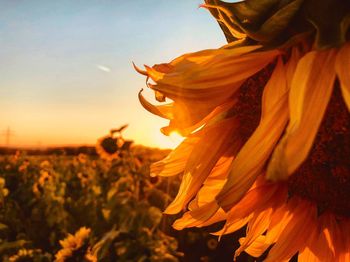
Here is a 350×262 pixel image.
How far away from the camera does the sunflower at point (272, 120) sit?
0.78 meters

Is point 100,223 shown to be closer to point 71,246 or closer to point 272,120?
point 71,246

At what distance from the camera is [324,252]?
3.80ft

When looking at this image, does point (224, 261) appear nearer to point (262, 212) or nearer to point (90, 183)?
point (90, 183)

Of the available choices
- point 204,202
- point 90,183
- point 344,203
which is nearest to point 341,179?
point 344,203

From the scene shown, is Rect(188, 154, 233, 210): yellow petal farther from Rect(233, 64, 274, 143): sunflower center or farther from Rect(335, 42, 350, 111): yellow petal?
Rect(335, 42, 350, 111): yellow petal

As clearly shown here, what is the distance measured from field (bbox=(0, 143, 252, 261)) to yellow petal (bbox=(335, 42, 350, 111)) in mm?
3376

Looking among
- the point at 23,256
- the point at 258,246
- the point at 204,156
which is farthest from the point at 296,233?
the point at 23,256

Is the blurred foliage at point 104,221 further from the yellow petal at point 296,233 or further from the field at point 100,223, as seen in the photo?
the yellow petal at point 296,233

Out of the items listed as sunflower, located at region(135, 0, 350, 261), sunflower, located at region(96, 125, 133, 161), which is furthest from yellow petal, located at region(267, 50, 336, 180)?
sunflower, located at region(96, 125, 133, 161)

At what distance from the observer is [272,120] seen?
2.69 feet

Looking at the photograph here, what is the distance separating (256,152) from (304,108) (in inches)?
3.8

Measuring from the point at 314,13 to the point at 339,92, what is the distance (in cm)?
14

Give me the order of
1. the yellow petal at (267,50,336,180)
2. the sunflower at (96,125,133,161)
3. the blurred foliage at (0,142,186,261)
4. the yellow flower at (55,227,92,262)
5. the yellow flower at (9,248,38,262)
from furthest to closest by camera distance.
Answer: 1. the sunflower at (96,125,133,161)
2. the yellow flower at (9,248,38,262)
3. the blurred foliage at (0,142,186,261)
4. the yellow flower at (55,227,92,262)
5. the yellow petal at (267,50,336,180)

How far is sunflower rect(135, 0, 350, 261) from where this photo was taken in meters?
0.78
